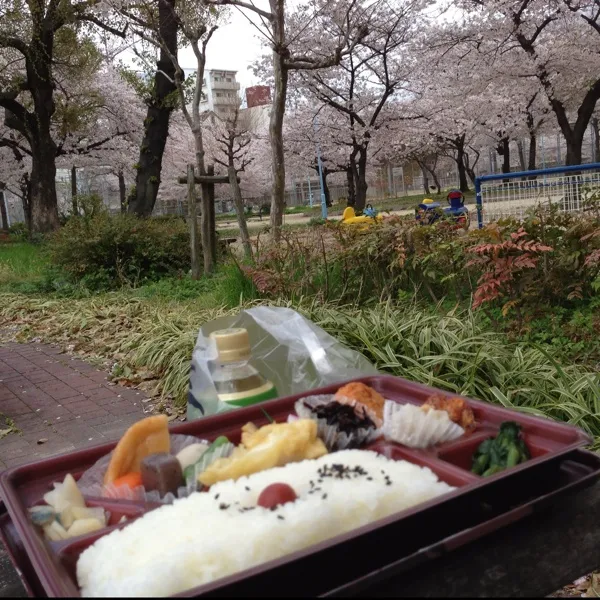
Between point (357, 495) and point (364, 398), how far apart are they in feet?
1.23

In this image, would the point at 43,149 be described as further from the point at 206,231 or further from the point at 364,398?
the point at 364,398

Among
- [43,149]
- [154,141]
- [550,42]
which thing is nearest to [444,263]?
[154,141]

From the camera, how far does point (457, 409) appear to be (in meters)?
1.13

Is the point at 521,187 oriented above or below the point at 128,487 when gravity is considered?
above

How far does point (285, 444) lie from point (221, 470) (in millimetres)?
108

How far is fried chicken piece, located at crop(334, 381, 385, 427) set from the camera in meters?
1.15

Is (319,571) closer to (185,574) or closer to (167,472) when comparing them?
(185,574)

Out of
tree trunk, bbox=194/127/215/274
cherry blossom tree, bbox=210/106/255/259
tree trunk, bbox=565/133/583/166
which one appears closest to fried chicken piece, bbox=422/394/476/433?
tree trunk, bbox=194/127/215/274

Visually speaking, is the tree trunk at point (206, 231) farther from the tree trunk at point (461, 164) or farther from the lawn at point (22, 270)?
the tree trunk at point (461, 164)

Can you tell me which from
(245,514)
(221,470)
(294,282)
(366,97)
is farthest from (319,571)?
(366,97)

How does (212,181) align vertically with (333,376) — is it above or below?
above

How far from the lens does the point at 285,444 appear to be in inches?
39.8

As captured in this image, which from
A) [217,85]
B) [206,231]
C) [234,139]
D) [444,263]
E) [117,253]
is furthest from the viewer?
[217,85]

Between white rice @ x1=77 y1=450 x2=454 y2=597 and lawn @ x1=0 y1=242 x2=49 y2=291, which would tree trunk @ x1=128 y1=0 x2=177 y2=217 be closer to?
lawn @ x1=0 y1=242 x2=49 y2=291
